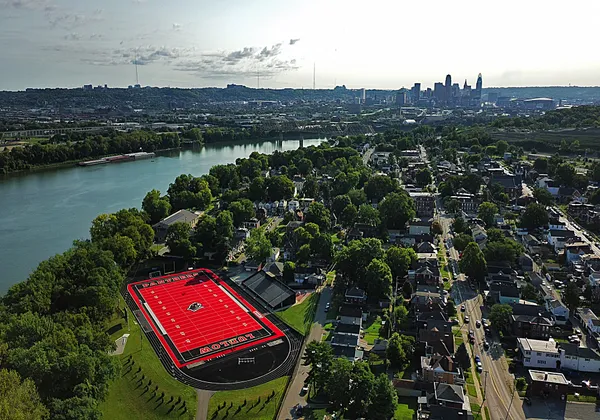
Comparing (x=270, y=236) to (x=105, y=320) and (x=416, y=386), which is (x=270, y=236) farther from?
(x=416, y=386)

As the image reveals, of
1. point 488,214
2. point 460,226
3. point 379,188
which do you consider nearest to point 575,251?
point 460,226

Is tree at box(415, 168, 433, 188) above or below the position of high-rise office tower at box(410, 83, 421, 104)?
below

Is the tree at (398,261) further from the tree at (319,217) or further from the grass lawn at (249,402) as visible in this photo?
the grass lawn at (249,402)

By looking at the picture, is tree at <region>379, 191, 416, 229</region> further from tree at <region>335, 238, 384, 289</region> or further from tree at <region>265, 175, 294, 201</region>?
tree at <region>265, 175, 294, 201</region>

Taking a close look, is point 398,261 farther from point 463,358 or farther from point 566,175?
point 566,175

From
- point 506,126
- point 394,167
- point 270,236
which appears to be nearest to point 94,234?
point 270,236

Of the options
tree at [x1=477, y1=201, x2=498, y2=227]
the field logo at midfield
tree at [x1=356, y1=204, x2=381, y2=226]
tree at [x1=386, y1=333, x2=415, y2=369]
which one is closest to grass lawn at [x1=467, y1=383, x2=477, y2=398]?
tree at [x1=386, y1=333, x2=415, y2=369]

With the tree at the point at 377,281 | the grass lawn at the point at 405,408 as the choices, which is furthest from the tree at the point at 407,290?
the grass lawn at the point at 405,408
